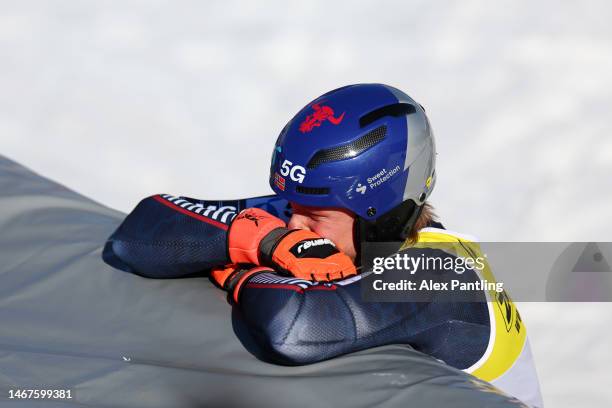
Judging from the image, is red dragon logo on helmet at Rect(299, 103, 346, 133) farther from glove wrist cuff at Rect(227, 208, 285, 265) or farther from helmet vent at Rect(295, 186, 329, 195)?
glove wrist cuff at Rect(227, 208, 285, 265)

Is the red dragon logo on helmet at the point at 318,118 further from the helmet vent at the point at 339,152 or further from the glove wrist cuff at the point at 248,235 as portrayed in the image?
the glove wrist cuff at the point at 248,235

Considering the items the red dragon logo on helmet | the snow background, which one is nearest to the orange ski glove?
the red dragon logo on helmet

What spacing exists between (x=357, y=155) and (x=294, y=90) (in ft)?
10.7

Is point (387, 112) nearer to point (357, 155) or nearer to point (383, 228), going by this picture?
point (357, 155)

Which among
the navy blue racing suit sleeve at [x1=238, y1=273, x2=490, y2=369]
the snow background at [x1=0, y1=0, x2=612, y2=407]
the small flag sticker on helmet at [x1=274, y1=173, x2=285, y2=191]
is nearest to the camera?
the navy blue racing suit sleeve at [x1=238, y1=273, x2=490, y2=369]

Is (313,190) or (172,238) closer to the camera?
(313,190)

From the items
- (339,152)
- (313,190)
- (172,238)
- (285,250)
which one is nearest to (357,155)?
(339,152)

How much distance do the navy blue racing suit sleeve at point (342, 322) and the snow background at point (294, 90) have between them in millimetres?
2356

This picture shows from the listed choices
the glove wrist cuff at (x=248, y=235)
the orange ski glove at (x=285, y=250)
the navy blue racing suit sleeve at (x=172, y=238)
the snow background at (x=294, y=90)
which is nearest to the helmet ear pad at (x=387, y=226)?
the orange ski glove at (x=285, y=250)

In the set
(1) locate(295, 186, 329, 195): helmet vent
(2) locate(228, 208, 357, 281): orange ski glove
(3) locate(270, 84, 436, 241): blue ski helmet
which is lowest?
(2) locate(228, 208, 357, 281): orange ski glove

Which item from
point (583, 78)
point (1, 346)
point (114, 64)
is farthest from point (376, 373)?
point (114, 64)

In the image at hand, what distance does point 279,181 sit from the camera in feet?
8.87

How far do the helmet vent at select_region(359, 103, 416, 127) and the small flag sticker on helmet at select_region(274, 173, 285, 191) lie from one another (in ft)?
0.91

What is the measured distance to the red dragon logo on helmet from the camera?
266 cm
